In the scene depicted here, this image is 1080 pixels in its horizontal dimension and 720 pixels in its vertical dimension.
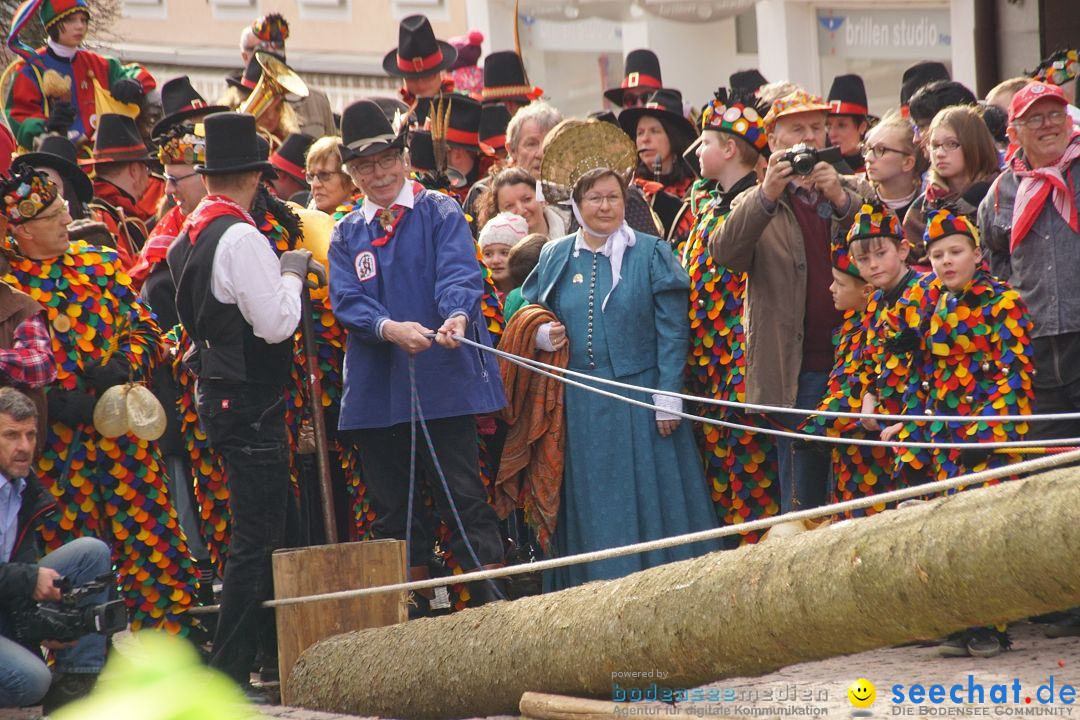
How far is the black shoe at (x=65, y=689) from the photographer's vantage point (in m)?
6.04

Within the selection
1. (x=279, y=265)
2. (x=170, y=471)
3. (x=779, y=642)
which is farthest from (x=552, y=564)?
(x=170, y=471)

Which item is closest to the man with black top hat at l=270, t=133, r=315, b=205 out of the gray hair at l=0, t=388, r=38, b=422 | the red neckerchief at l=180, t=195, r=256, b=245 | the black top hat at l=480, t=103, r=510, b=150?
the black top hat at l=480, t=103, r=510, b=150

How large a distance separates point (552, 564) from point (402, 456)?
1707mm

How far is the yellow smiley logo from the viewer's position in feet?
17.2

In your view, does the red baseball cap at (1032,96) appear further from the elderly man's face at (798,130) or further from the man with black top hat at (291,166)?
the man with black top hat at (291,166)

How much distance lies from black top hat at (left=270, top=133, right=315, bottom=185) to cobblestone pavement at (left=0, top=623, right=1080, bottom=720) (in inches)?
156

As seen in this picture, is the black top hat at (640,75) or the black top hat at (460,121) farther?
the black top hat at (640,75)

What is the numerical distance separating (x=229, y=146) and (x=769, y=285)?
221 centimetres

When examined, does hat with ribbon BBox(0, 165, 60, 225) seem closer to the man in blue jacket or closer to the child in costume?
the man in blue jacket

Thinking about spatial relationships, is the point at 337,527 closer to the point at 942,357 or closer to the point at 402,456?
the point at 402,456

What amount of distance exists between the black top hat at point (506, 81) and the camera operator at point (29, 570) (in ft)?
16.5

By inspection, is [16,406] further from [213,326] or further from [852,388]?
[852,388]

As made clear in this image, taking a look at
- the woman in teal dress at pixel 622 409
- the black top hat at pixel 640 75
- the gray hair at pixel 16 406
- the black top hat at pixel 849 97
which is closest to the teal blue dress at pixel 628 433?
the woman in teal dress at pixel 622 409

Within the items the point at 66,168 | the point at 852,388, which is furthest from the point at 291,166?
the point at 852,388
